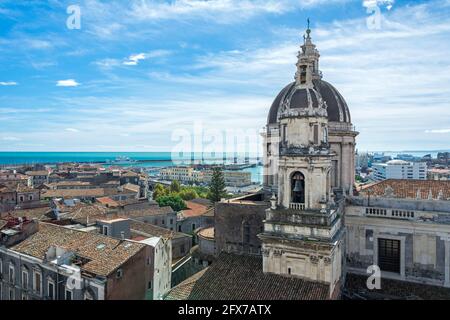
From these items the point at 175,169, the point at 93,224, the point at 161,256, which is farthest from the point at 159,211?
the point at 175,169

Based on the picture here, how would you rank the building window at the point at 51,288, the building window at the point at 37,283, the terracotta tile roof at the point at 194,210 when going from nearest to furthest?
the building window at the point at 51,288, the building window at the point at 37,283, the terracotta tile roof at the point at 194,210

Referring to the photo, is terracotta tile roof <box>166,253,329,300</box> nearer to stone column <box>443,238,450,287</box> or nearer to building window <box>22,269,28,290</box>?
building window <box>22,269,28,290</box>

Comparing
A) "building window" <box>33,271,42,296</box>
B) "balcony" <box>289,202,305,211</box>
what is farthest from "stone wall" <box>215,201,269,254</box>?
"building window" <box>33,271,42,296</box>

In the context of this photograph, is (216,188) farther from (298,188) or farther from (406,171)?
(406,171)

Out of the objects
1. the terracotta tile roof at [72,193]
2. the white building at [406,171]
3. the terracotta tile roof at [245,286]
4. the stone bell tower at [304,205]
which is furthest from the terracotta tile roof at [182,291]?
the white building at [406,171]

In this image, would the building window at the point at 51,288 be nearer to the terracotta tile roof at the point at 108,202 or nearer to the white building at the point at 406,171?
the terracotta tile roof at the point at 108,202

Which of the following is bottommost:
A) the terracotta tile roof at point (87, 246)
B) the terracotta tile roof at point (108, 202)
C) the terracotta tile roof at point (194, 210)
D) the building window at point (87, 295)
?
the terracotta tile roof at point (194, 210)

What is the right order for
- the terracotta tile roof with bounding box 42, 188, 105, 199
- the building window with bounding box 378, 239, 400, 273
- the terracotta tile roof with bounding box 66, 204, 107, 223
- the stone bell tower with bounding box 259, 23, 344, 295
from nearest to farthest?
the stone bell tower with bounding box 259, 23, 344, 295
the building window with bounding box 378, 239, 400, 273
the terracotta tile roof with bounding box 66, 204, 107, 223
the terracotta tile roof with bounding box 42, 188, 105, 199
